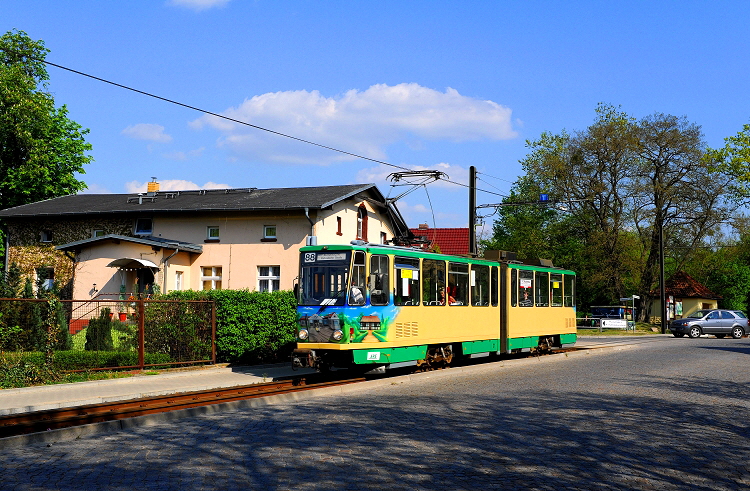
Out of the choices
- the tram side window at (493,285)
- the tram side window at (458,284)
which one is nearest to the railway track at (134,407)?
the tram side window at (458,284)

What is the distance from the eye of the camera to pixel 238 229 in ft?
117

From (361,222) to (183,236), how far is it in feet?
28.4

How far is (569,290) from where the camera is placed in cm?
2769

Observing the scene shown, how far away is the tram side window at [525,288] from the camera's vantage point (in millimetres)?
23766

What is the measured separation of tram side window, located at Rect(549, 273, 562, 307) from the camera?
26.2 m

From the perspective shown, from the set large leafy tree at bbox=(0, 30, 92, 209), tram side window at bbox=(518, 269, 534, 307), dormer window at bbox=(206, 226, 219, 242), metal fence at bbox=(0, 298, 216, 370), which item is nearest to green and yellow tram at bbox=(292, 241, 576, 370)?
tram side window at bbox=(518, 269, 534, 307)

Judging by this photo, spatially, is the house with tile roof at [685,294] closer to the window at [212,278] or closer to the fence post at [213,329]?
the window at [212,278]

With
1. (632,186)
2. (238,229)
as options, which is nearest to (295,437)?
(238,229)

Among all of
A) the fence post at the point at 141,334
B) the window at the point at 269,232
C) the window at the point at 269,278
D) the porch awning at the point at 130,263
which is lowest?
the fence post at the point at 141,334

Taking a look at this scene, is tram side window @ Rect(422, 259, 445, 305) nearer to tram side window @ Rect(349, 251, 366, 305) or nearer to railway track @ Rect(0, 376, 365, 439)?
tram side window @ Rect(349, 251, 366, 305)

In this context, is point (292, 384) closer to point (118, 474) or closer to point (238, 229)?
point (118, 474)

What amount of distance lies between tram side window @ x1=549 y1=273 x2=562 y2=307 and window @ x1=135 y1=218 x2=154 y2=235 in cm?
1906

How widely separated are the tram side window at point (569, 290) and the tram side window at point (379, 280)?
38.4 feet

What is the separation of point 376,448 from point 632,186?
161 ft
